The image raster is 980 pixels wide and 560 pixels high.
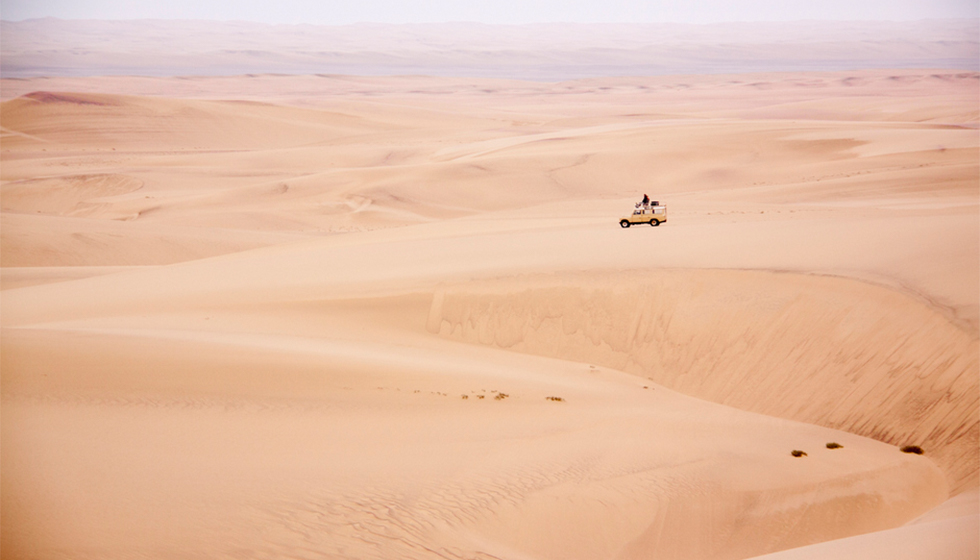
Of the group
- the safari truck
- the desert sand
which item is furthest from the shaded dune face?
the safari truck

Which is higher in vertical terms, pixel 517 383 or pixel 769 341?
pixel 769 341

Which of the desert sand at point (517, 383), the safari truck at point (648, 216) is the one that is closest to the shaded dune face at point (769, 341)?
the desert sand at point (517, 383)

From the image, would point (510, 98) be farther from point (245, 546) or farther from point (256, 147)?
point (245, 546)

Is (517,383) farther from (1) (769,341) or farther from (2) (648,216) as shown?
(2) (648,216)

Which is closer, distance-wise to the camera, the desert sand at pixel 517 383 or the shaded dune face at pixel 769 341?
the desert sand at pixel 517 383

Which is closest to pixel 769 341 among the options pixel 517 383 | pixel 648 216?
pixel 517 383

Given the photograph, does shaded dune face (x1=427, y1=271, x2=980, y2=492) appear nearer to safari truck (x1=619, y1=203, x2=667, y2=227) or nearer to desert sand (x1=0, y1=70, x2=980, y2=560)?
desert sand (x1=0, y1=70, x2=980, y2=560)

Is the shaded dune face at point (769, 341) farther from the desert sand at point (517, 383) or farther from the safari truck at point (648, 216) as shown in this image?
the safari truck at point (648, 216)
